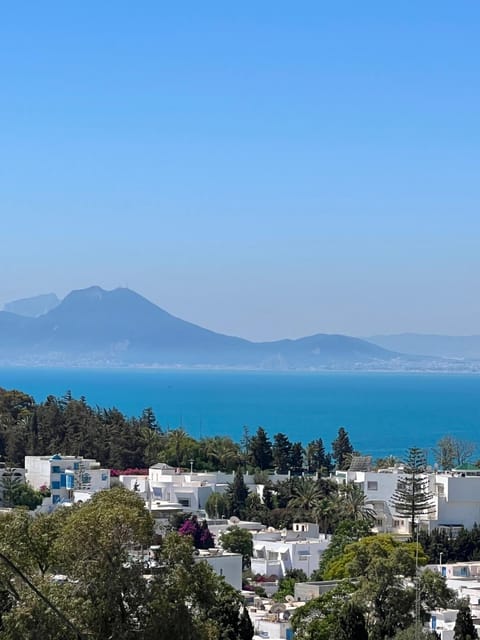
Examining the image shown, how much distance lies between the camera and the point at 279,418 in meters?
136

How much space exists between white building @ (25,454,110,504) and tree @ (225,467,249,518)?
3.82 meters

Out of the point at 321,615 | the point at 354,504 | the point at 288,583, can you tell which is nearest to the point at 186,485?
the point at 354,504

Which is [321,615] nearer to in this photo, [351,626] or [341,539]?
[351,626]

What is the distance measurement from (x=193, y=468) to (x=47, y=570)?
34.1 m

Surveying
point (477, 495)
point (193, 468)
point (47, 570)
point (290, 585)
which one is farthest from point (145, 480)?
point (47, 570)

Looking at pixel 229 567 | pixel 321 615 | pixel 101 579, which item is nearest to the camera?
pixel 101 579

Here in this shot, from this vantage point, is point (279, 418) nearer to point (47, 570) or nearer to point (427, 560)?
point (427, 560)

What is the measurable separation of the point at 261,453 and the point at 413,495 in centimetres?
1069

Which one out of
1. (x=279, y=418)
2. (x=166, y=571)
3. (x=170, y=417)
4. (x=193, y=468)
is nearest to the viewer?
(x=166, y=571)

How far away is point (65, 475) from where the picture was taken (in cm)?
4588

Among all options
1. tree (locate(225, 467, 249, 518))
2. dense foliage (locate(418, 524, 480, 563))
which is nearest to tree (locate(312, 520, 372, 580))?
dense foliage (locate(418, 524, 480, 563))

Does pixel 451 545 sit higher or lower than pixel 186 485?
lower

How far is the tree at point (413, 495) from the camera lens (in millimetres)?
43156

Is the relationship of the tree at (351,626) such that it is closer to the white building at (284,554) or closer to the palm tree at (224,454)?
the white building at (284,554)
